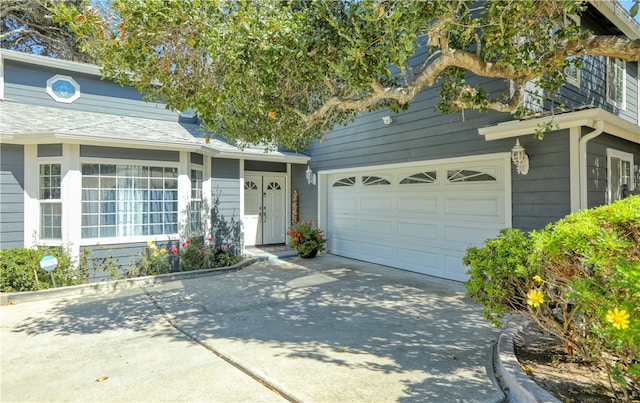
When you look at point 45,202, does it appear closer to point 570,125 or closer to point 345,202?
point 345,202

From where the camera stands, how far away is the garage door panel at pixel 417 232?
7.02 metres

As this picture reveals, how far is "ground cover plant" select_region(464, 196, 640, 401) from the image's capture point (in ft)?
6.45

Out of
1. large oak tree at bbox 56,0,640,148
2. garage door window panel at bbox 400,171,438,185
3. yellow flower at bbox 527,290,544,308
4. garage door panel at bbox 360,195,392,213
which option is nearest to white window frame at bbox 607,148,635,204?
large oak tree at bbox 56,0,640,148

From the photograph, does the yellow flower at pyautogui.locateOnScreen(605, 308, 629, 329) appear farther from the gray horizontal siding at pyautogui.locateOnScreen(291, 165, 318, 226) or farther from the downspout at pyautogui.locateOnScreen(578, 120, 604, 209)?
the gray horizontal siding at pyautogui.locateOnScreen(291, 165, 318, 226)

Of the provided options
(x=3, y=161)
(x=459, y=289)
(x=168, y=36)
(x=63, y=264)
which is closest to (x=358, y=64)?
(x=168, y=36)

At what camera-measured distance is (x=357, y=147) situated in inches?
340

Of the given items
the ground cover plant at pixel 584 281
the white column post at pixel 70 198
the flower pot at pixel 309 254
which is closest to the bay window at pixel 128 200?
the white column post at pixel 70 198

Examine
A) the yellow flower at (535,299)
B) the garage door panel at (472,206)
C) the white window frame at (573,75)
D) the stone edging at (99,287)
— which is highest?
the white window frame at (573,75)

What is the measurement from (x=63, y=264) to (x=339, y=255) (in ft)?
20.0

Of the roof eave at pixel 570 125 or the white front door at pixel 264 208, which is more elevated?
the roof eave at pixel 570 125

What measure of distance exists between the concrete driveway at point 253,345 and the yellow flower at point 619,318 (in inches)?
47.4

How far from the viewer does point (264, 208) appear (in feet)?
34.7

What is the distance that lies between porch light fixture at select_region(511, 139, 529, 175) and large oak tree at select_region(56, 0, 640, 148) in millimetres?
939

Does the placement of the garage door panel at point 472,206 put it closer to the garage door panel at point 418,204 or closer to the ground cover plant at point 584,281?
the garage door panel at point 418,204
